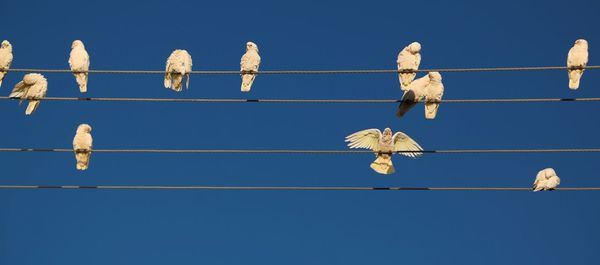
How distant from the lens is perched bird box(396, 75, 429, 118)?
19672 mm

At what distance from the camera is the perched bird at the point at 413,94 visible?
19.7m

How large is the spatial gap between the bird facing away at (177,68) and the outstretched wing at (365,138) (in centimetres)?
267

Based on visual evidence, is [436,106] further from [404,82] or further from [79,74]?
[79,74]

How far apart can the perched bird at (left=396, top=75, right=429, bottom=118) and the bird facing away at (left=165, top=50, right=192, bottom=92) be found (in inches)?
138

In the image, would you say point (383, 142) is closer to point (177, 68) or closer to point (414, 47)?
point (414, 47)

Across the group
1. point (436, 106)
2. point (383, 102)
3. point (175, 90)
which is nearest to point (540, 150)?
point (383, 102)

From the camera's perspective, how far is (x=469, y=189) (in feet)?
56.5

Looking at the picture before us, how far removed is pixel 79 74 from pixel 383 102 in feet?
20.1

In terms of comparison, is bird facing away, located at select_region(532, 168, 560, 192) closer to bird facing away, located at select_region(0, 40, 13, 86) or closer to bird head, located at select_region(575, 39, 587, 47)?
bird head, located at select_region(575, 39, 587, 47)

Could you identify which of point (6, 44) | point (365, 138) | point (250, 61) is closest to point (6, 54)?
point (6, 44)

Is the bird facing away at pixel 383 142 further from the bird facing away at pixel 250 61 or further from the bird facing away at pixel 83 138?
the bird facing away at pixel 83 138

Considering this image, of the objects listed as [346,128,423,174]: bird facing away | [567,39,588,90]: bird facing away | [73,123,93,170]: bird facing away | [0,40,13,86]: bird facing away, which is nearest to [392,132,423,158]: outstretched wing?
[346,128,423,174]: bird facing away

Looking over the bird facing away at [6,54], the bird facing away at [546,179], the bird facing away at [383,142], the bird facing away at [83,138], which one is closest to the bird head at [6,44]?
the bird facing away at [6,54]

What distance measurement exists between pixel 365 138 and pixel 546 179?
2750 mm
